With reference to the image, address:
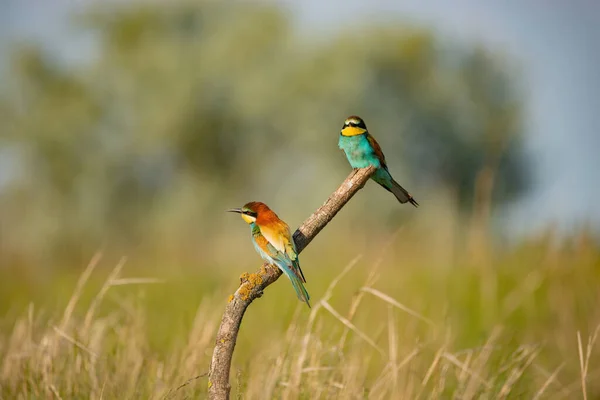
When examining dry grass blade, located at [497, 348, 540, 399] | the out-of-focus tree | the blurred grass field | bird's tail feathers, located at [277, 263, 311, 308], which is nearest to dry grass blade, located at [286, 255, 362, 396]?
the blurred grass field

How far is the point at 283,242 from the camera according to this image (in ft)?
6.09

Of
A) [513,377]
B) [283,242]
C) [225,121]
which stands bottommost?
[513,377]

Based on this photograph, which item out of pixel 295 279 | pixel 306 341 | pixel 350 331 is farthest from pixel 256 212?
pixel 350 331

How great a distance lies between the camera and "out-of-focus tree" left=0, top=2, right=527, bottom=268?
17969 mm

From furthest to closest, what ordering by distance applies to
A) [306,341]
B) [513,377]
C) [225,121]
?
[225,121]
[513,377]
[306,341]

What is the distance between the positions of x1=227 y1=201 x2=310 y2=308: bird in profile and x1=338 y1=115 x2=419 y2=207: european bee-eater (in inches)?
15.5

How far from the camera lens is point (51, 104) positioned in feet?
61.0

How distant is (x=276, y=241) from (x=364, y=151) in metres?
0.45

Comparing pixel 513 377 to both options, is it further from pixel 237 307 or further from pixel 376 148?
pixel 237 307

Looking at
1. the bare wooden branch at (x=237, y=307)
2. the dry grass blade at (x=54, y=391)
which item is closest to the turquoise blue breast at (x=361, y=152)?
the bare wooden branch at (x=237, y=307)

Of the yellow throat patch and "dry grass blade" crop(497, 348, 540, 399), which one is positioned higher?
the yellow throat patch

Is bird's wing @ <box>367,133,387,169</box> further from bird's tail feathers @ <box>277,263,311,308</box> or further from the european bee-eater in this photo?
bird's tail feathers @ <box>277,263,311,308</box>

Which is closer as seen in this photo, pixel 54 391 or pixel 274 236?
pixel 274 236

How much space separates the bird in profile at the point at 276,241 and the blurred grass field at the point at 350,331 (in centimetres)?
51
